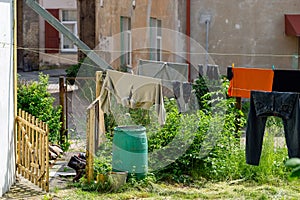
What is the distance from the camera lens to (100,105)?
34.6 ft

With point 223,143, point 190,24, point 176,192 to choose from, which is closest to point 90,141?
point 176,192

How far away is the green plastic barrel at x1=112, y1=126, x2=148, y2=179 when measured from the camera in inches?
381

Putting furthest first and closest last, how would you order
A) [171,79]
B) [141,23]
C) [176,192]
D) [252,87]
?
[141,23] < [171,79] < [252,87] < [176,192]

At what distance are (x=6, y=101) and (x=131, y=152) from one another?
193cm

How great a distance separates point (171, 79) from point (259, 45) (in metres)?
5.59

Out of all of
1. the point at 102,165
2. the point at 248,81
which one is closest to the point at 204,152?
the point at 248,81

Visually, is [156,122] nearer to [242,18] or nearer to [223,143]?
[223,143]

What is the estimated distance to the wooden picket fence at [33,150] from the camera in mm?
9352

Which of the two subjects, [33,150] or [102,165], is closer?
[33,150]

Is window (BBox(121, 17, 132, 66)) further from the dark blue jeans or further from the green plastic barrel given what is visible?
the dark blue jeans

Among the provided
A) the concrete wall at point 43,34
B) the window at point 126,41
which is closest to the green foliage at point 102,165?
the window at point 126,41

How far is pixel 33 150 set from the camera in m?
9.70

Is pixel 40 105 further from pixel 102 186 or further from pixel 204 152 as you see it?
pixel 204 152

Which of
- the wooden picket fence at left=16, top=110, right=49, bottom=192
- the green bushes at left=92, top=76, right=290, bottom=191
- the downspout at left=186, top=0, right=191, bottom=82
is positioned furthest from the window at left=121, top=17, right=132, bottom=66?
the wooden picket fence at left=16, top=110, right=49, bottom=192
